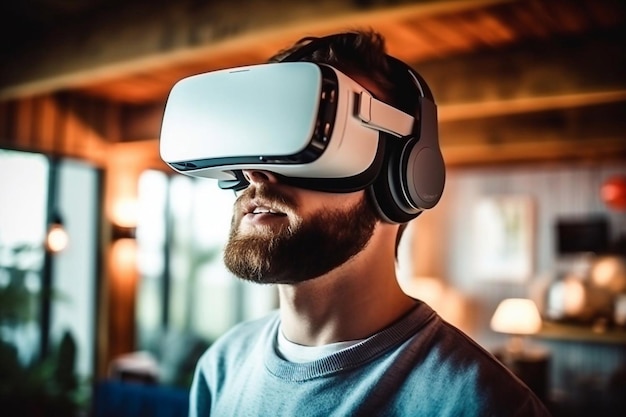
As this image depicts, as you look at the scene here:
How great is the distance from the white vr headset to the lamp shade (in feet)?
16.6

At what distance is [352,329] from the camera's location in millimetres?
947

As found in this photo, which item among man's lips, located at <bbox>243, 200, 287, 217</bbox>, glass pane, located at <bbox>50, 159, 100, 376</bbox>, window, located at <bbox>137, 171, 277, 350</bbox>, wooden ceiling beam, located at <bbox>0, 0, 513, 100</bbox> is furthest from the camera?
window, located at <bbox>137, 171, 277, 350</bbox>

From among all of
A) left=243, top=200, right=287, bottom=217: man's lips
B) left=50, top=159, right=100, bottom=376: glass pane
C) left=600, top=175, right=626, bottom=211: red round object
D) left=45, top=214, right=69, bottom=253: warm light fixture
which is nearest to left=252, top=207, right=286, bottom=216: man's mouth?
left=243, top=200, right=287, bottom=217: man's lips

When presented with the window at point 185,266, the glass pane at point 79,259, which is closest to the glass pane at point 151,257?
the window at point 185,266

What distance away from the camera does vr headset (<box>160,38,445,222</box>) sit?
79cm

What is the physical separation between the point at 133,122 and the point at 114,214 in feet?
2.69

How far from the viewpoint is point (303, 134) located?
0.78 m

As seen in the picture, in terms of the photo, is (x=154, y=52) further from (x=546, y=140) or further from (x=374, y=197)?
(x=546, y=140)

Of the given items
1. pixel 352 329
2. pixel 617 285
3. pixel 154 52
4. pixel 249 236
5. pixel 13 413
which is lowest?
pixel 13 413

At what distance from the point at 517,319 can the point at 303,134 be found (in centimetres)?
533

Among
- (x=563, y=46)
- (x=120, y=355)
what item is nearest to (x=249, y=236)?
(x=563, y=46)

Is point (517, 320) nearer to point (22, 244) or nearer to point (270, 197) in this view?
point (22, 244)

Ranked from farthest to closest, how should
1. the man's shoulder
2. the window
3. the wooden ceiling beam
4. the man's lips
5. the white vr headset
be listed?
the window < the wooden ceiling beam < the man's shoulder < the man's lips < the white vr headset

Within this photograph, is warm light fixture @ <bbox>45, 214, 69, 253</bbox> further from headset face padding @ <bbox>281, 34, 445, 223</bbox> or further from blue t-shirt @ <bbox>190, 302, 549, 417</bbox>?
headset face padding @ <bbox>281, 34, 445, 223</bbox>
